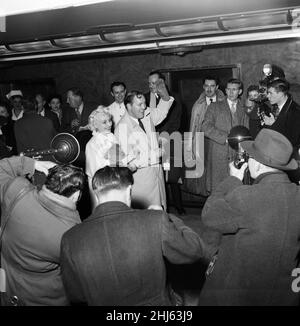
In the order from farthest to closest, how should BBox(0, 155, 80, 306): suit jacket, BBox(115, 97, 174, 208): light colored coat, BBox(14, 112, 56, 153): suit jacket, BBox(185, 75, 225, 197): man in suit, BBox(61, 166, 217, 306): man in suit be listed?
BBox(185, 75, 225, 197): man in suit → BBox(14, 112, 56, 153): suit jacket → BBox(115, 97, 174, 208): light colored coat → BBox(0, 155, 80, 306): suit jacket → BBox(61, 166, 217, 306): man in suit

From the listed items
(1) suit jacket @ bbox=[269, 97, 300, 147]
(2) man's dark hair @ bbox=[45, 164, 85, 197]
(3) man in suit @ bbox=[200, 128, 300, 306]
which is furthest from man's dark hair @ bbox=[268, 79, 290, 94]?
(2) man's dark hair @ bbox=[45, 164, 85, 197]

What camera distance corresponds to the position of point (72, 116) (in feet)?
20.1

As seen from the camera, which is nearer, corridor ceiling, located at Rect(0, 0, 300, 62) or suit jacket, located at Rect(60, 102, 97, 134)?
corridor ceiling, located at Rect(0, 0, 300, 62)

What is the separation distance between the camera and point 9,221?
7.49 feet

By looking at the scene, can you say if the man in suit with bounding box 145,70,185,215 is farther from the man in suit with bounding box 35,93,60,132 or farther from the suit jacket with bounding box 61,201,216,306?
the suit jacket with bounding box 61,201,216,306

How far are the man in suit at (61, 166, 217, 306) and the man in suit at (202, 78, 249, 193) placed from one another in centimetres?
315

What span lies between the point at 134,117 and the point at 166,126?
1.72 meters

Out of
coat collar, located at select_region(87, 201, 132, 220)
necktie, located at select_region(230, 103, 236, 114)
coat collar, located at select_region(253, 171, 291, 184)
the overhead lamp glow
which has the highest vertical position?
the overhead lamp glow

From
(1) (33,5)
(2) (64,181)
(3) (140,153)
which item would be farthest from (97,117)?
(2) (64,181)

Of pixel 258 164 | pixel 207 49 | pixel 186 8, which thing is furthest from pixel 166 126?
pixel 258 164

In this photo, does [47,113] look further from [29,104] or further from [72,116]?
[29,104]

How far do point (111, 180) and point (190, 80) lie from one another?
523cm

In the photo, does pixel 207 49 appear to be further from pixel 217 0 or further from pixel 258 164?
pixel 258 164

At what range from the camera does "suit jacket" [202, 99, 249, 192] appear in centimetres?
502
